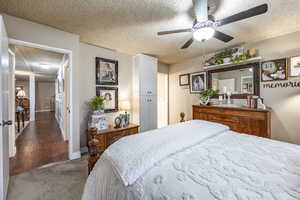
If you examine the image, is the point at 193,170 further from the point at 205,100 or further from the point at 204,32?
the point at 205,100

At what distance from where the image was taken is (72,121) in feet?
7.97

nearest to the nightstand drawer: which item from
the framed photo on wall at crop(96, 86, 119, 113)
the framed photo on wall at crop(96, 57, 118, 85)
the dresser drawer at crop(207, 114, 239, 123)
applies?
the framed photo on wall at crop(96, 86, 119, 113)

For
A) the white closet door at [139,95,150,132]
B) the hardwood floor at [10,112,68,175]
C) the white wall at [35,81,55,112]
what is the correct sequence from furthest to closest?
the white wall at [35,81,55,112] → the white closet door at [139,95,150,132] → the hardwood floor at [10,112,68,175]

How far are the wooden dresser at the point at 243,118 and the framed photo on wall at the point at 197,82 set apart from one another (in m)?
0.78

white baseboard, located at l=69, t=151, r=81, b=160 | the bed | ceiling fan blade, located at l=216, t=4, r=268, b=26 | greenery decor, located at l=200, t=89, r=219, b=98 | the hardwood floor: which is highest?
ceiling fan blade, located at l=216, t=4, r=268, b=26

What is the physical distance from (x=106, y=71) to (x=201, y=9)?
237 centimetres

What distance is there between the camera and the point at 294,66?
7.65ft

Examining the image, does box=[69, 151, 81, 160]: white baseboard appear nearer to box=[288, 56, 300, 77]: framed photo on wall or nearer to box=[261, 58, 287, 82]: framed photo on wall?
box=[261, 58, 287, 82]: framed photo on wall

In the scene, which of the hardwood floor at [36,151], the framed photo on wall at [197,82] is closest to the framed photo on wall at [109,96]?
the hardwood floor at [36,151]

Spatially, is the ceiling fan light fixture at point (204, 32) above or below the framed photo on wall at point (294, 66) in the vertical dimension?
above

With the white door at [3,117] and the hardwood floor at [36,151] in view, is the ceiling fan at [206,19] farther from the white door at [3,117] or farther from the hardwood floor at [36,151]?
the hardwood floor at [36,151]

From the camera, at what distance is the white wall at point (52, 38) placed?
6.31 ft

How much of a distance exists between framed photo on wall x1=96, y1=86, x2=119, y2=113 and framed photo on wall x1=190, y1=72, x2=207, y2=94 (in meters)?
2.22

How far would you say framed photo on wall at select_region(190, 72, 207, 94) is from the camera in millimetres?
3617
